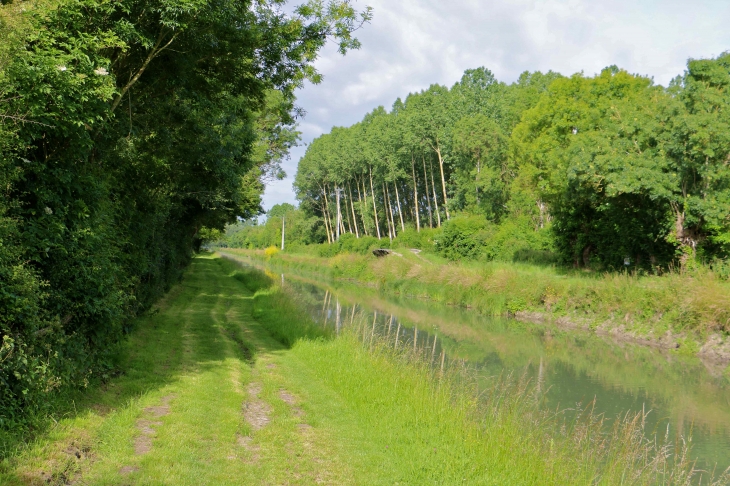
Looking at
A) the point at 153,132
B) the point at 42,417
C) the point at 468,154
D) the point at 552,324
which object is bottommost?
the point at 552,324

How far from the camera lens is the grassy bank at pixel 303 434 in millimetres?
5531

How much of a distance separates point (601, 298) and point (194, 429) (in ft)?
62.9

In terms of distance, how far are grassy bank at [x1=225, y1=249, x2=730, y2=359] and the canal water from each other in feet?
3.00

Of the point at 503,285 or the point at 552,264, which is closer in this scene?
the point at 503,285

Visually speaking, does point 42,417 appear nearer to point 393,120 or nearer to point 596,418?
point 596,418

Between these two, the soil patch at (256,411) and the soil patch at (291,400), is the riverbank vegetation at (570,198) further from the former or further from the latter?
the soil patch at (256,411)

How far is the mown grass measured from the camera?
672 inches

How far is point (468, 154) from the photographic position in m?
48.1

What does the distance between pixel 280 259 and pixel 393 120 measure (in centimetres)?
2376

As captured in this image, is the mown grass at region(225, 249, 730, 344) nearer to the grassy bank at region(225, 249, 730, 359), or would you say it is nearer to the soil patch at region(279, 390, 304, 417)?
the grassy bank at region(225, 249, 730, 359)

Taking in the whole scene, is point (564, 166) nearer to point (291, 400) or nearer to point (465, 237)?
point (465, 237)

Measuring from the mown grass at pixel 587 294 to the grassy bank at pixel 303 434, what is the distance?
1088 cm

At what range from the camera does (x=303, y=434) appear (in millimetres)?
6984

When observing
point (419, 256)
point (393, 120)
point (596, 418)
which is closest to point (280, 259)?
point (393, 120)
